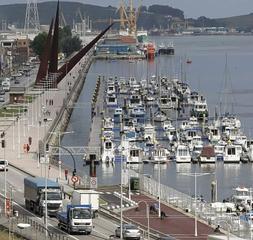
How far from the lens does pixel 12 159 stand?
36.5 meters

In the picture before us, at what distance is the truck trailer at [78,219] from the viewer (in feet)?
74.5

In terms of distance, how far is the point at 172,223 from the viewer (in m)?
24.6

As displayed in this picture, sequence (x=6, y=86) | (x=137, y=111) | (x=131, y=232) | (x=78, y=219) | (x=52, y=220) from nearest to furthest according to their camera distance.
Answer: (x=131, y=232), (x=78, y=219), (x=52, y=220), (x=137, y=111), (x=6, y=86)

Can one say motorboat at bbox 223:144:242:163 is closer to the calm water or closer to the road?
the calm water

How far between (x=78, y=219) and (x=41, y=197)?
2.32m

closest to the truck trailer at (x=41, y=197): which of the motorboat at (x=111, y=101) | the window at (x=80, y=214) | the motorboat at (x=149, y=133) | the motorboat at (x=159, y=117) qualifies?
the window at (x=80, y=214)

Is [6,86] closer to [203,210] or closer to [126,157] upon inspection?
[126,157]

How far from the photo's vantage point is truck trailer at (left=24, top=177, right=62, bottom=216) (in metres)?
24.7

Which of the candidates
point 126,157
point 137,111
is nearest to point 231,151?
point 126,157

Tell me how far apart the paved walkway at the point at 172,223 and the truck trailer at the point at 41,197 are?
1.47 m

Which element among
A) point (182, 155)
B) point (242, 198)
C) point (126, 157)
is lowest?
point (182, 155)

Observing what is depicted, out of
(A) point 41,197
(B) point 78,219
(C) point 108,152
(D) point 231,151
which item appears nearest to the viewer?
(B) point 78,219

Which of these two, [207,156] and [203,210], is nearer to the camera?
[203,210]

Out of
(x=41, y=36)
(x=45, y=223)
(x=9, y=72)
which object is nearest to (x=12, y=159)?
(x=45, y=223)
